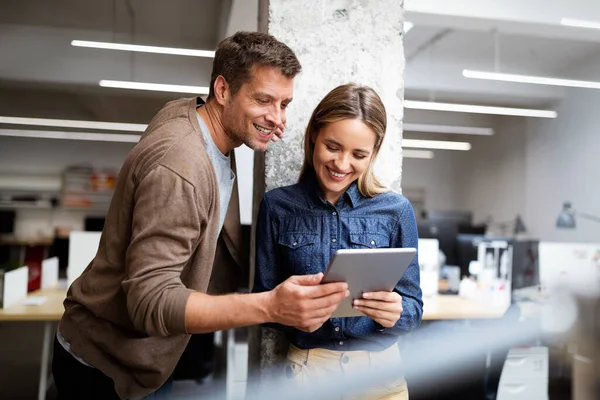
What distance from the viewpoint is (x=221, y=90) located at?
939 millimetres

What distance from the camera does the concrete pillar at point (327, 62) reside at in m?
1.21

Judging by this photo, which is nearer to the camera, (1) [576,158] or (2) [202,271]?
→ (2) [202,271]

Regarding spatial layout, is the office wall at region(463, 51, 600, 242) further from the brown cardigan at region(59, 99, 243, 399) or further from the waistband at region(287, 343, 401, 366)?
the brown cardigan at region(59, 99, 243, 399)

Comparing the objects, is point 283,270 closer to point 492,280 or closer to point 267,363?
point 267,363

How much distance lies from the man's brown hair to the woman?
0.37 ft

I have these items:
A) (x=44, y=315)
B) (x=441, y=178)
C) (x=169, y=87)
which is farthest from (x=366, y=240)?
(x=441, y=178)

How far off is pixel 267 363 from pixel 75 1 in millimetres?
4293

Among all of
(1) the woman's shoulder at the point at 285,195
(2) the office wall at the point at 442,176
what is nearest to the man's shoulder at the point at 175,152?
(1) the woman's shoulder at the point at 285,195

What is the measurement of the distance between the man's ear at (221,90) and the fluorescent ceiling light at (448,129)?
251 inches

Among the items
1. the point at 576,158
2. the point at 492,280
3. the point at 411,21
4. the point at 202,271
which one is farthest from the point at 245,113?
the point at 576,158

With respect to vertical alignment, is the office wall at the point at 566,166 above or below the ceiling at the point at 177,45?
below

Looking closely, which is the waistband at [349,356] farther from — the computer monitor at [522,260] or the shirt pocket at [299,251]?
the computer monitor at [522,260]

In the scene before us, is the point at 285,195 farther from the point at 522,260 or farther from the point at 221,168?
the point at 522,260

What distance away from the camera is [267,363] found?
122 cm
